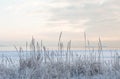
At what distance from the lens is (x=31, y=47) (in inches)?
260

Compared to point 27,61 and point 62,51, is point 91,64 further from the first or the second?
point 27,61

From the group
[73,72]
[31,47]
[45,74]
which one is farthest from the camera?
[31,47]

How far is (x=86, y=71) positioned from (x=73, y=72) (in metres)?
0.31

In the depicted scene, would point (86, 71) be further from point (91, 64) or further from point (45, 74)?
point (45, 74)

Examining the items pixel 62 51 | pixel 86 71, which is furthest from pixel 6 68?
pixel 86 71

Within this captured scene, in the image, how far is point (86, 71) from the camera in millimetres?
5980

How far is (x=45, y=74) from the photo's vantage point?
5.63m

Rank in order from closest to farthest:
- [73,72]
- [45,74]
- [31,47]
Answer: [45,74] → [73,72] → [31,47]

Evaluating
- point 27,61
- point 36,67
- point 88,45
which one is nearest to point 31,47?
point 27,61

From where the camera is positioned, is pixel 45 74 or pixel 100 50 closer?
pixel 45 74

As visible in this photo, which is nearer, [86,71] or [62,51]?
[86,71]

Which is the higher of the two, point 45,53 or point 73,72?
point 45,53

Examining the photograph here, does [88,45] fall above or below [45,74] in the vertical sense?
above

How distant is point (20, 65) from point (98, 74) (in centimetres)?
158
